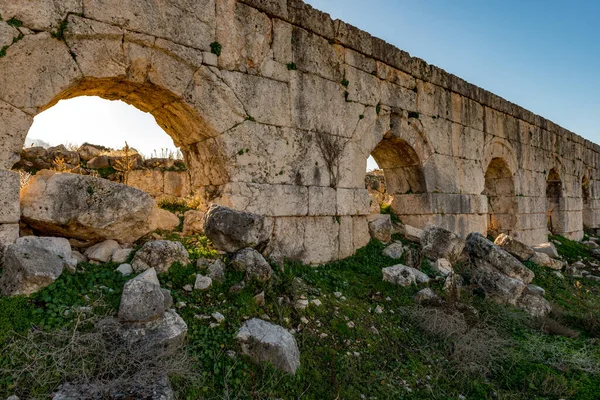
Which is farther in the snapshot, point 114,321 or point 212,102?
point 212,102

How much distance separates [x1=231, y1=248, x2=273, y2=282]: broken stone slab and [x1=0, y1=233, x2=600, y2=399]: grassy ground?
3.7 inches

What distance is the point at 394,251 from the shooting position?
21.0 ft

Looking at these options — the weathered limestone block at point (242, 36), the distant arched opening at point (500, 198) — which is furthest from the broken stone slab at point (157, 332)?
the distant arched opening at point (500, 198)

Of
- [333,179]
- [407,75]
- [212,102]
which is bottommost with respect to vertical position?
[333,179]

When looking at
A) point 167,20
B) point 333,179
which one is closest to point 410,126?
point 333,179

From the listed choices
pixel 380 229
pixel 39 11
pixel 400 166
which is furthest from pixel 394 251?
pixel 39 11

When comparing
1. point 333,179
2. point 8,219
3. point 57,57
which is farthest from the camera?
point 333,179

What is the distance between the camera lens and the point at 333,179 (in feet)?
19.4

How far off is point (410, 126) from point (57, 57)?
5.78 meters

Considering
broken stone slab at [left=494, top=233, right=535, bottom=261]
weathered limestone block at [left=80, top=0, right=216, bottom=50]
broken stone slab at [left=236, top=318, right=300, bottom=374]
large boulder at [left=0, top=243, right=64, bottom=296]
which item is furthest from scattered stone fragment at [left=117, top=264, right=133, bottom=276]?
broken stone slab at [left=494, top=233, right=535, bottom=261]

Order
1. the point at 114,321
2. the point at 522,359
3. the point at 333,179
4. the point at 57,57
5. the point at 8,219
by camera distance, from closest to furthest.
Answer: the point at 114,321, the point at 8,219, the point at 57,57, the point at 522,359, the point at 333,179

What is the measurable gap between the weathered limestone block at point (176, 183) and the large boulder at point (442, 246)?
4.52 metres

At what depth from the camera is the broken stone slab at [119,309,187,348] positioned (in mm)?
2807

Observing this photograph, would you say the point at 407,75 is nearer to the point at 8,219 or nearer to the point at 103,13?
the point at 103,13
